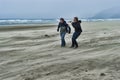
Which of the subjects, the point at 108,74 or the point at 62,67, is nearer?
the point at 108,74

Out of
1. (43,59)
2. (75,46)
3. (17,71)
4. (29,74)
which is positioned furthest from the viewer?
(75,46)

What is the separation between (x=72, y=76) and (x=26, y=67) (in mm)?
2390

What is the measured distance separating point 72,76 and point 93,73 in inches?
27.2

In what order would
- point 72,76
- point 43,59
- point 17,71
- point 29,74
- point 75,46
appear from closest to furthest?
point 72,76 → point 29,74 → point 17,71 → point 43,59 → point 75,46

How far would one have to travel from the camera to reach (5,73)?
9.92 m

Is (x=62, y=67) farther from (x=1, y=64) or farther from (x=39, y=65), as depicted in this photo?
(x=1, y=64)

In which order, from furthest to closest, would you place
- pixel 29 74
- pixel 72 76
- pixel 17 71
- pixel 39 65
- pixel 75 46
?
1. pixel 75 46
2. pixel 39 65
3. pixel 17 71
4. pixel 29 74
5. pixel 72 76

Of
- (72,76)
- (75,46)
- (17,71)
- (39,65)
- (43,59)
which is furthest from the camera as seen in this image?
(75,46)

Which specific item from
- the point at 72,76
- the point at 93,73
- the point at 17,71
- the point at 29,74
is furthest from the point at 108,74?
the point at 17,71

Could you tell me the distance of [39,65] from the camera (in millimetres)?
10945

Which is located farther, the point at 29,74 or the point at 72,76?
the point at 29,74

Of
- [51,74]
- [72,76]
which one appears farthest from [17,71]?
[72,76]

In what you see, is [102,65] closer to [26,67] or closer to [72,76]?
[72,76]

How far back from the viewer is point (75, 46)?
16.5 meters
